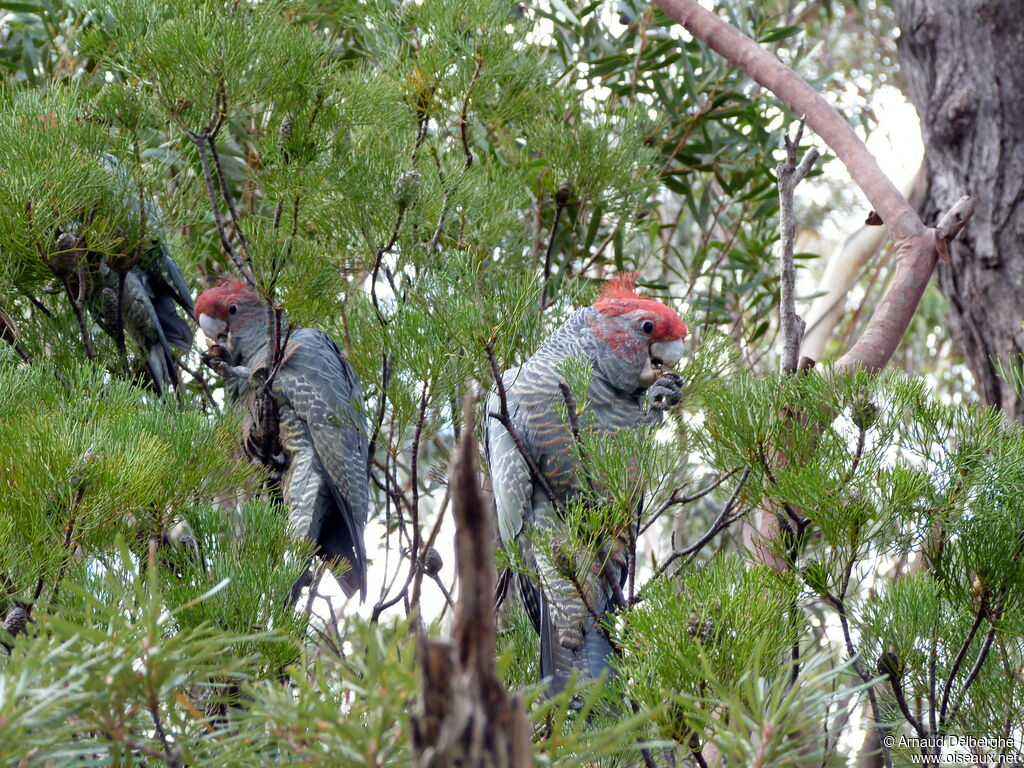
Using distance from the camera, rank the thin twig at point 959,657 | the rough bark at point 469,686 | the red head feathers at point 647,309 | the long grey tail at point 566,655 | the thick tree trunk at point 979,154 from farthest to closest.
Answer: the thick tree trunk at point 979,154
the red head feathers at point 647,309
the long grey tail at point 566,655
the thin twig at point 959,657
the rough bark at point 469,686

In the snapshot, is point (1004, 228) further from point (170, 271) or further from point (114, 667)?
point (114, 667)

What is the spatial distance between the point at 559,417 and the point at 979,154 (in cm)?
122

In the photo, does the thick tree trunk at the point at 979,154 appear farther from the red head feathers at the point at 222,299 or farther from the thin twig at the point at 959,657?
the red head feathers at the point at 222,299

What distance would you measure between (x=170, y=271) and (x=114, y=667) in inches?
46.9

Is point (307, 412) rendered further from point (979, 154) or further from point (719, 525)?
point (979, 154)

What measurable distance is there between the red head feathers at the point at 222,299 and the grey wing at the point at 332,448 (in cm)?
10

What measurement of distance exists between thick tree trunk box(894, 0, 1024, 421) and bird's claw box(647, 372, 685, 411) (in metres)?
0.86

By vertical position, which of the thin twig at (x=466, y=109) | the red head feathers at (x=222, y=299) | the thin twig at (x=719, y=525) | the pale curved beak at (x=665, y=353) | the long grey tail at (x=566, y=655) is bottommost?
the long grey tail at (x=566, y=655)

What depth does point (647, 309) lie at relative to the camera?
5.09ft

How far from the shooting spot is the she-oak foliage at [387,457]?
25.2 inches

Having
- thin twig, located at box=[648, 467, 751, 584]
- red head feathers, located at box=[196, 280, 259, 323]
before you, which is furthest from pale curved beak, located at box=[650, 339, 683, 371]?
red head feathers, located at box=[196, 280, 259, 323]

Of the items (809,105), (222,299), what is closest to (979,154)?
(809,105)

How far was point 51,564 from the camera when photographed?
2.93 feet

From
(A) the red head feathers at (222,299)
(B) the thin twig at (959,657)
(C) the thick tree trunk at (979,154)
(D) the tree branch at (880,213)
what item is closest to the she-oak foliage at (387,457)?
(B) the thin twig at (959,657)
